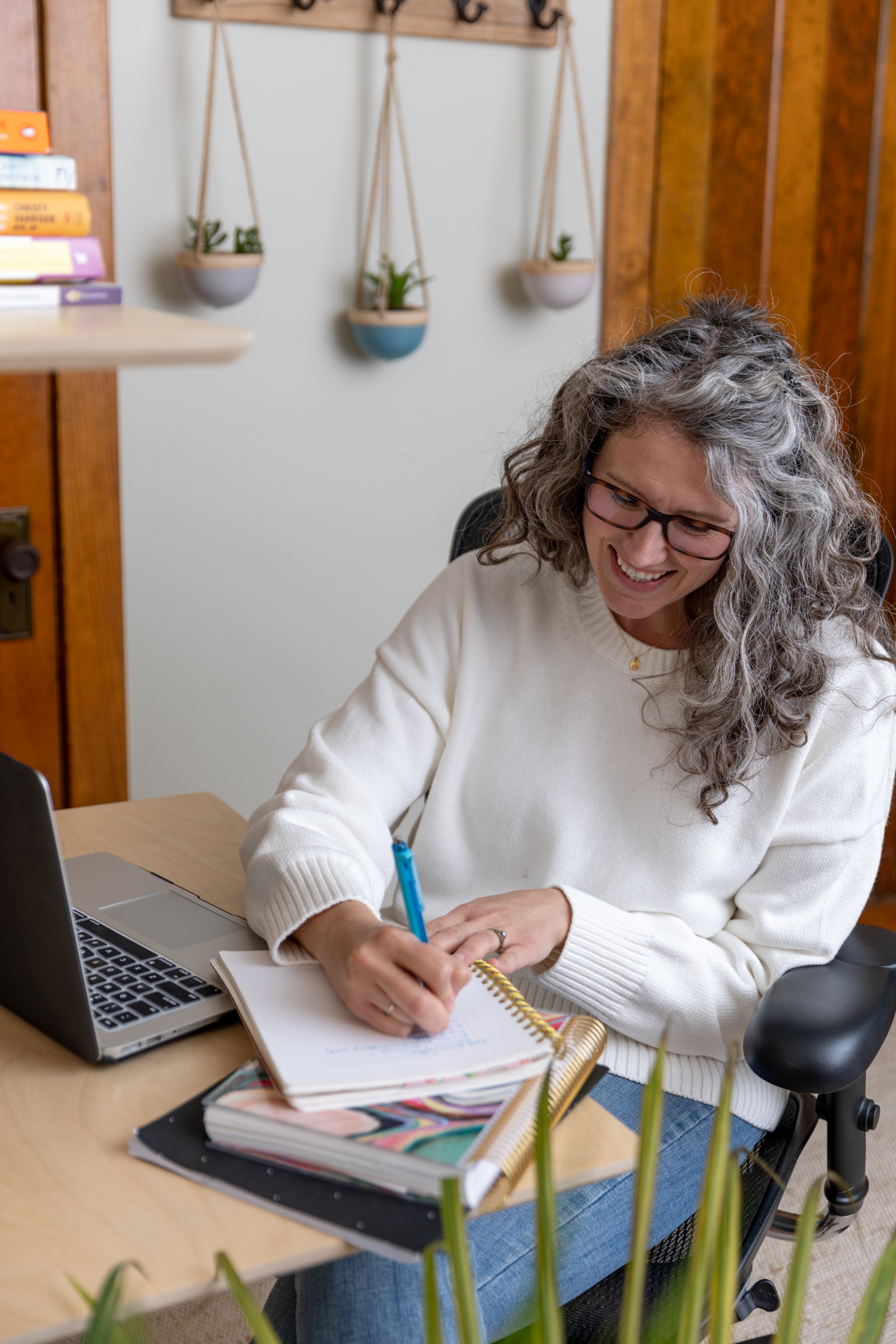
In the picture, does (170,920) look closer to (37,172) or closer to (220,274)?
(37,172)

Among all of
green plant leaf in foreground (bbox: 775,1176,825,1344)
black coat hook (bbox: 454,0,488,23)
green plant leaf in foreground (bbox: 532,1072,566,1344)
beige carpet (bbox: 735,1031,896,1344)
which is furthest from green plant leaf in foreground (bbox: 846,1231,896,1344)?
black coat hook (bbox: 454,0,488,23)

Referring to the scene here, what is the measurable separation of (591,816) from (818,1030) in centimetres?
37

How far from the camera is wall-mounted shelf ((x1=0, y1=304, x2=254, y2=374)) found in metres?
0.76

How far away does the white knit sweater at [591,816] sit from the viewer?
1274mm

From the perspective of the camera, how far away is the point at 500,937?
1.18m

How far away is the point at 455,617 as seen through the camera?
4.90 ft

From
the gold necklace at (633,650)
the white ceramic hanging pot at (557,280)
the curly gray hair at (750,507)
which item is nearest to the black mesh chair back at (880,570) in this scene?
the curly gray hair at (750,507)

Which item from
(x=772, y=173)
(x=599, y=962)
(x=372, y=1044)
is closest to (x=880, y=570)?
(x=599, y=962)

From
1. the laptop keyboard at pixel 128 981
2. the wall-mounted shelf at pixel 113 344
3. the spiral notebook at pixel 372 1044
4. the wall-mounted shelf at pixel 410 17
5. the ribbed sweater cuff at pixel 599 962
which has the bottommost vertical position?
the ribbed sweater cuff at pixel 599 962

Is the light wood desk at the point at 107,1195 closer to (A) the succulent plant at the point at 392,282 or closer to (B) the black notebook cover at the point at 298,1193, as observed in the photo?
(B) the black notebook cover at the point at 298,1193

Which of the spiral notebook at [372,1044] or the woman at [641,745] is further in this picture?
the woman at [641,745]

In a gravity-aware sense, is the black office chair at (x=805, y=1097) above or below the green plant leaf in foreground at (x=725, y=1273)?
below

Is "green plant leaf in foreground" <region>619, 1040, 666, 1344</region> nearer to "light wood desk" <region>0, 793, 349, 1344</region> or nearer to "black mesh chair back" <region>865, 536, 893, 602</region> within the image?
"light wood desk" <region>0, 793, 349, 1344</region>

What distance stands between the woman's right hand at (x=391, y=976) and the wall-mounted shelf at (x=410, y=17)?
155cm
